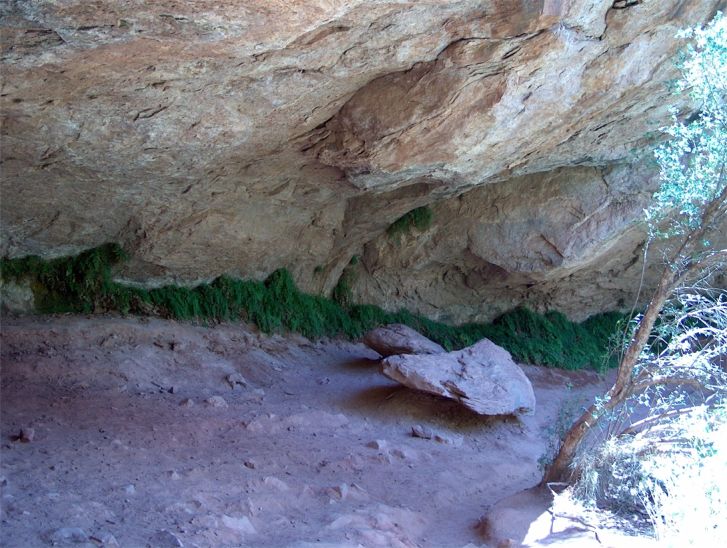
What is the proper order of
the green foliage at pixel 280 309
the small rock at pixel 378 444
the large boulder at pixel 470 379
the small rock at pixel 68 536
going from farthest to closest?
the green foliage at pixel 280 309 < the large boulder at pixel 470 379 < the small rock at pixel 378 444 < the small rock at pixel 68 536

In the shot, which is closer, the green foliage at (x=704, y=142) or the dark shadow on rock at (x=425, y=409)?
the green foliage at (x=704, y=142)

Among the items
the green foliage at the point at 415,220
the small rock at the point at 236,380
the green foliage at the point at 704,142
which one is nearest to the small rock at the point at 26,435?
the small rock at the point at 236,380

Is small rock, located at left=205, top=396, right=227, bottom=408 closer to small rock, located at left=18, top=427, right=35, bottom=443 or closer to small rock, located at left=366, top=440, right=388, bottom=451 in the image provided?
small rock, located at left=366, top=440, right=388, bottom=451

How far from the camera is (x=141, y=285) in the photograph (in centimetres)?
898

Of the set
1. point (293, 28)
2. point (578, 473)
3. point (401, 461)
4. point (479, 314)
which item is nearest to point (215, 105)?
point (293, 28)

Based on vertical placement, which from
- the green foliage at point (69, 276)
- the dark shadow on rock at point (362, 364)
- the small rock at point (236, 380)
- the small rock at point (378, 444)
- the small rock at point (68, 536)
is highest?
the green foliage at point (69, 276)

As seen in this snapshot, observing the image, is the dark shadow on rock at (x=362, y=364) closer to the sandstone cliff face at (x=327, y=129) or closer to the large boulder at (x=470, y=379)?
the large boulder at (x=470, y=379)

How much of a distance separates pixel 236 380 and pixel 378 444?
6.53ft

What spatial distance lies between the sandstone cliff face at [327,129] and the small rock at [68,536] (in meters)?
2.88

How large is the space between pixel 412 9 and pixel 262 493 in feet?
12.4

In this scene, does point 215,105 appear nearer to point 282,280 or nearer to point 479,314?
point 282,280

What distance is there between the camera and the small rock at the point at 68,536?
13.4 feet

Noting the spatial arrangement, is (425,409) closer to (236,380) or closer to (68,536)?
(236,380)

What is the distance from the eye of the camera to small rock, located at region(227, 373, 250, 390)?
8.09 metres
